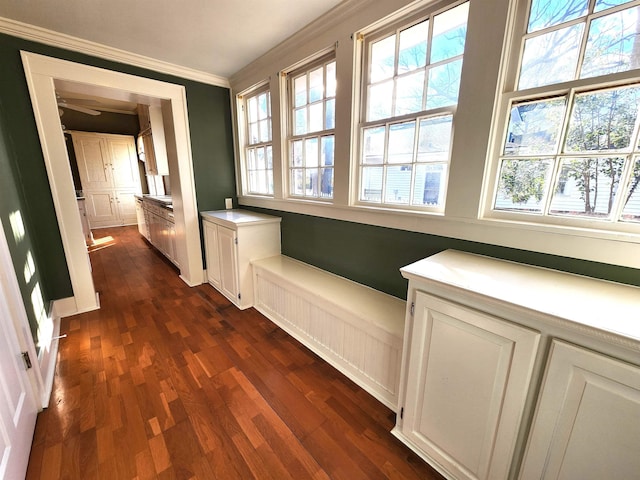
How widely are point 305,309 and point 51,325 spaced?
85.5 inches

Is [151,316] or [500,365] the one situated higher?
[500,365]

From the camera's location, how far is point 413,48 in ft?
5.15

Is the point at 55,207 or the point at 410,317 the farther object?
the point at 55,207

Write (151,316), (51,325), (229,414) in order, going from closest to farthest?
(229,414) → (51,325) → (151,316)

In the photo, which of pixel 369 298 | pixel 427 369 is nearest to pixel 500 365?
pixel 427 369

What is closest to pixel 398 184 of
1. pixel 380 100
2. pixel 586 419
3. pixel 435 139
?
pixel 435 139

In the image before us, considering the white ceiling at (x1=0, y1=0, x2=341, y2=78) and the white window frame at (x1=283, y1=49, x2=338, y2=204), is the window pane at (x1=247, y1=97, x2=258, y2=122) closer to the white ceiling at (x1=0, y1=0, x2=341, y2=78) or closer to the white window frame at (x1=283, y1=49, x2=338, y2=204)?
the white ceiling at (x1=0, y1=0, x2=341, y2=78)

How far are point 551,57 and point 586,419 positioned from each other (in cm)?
142

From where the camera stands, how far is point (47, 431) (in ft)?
4.50

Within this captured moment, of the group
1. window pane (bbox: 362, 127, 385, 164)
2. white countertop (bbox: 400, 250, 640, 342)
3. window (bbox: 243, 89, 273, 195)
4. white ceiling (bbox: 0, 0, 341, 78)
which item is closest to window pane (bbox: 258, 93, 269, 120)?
window (bbox: 243, 89, 273, 195)

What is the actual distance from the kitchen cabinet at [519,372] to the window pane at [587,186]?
30 centimetres

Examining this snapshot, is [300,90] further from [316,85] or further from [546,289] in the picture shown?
[546,289]

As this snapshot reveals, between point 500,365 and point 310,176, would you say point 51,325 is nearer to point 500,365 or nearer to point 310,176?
point 310,176

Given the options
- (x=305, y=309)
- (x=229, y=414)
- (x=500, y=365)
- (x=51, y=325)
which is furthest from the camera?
(x=51, y=325)
